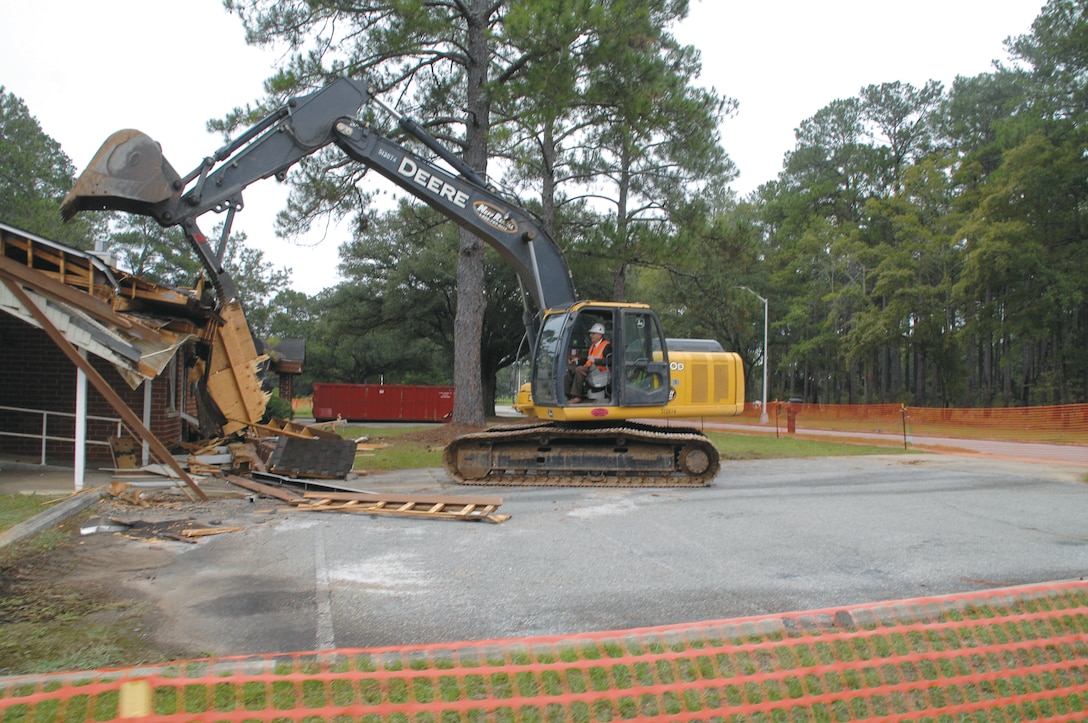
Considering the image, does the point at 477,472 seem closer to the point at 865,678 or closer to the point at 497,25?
the point at 865,678

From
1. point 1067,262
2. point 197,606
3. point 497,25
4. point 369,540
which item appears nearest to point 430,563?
point 369,540

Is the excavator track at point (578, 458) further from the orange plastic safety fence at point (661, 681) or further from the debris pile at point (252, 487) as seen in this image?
the orange plastic safety fence at point (661, 681)

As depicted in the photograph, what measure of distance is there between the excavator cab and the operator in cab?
15 mm

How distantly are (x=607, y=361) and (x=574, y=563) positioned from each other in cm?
535

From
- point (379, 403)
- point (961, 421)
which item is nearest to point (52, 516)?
point (379, 403)

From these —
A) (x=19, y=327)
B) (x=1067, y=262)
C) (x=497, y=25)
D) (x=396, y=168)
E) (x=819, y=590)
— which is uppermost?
(x=497, y=25)

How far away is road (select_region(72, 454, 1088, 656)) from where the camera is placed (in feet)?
16.3

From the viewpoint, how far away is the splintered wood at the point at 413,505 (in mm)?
8523

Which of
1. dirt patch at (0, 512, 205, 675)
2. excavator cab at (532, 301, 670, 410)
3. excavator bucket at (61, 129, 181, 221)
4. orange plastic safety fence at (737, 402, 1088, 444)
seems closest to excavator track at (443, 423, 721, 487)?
excavator cab at (532, 301, 670, 410)

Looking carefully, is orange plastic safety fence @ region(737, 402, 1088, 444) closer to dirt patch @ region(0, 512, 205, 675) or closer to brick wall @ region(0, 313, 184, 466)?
brick wall @ region(0, 313, 184, 466)

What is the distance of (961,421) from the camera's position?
1283 inches

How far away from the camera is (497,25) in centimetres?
1856

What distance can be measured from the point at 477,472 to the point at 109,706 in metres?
8.27

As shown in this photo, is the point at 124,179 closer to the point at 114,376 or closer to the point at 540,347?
the point at 114,376
